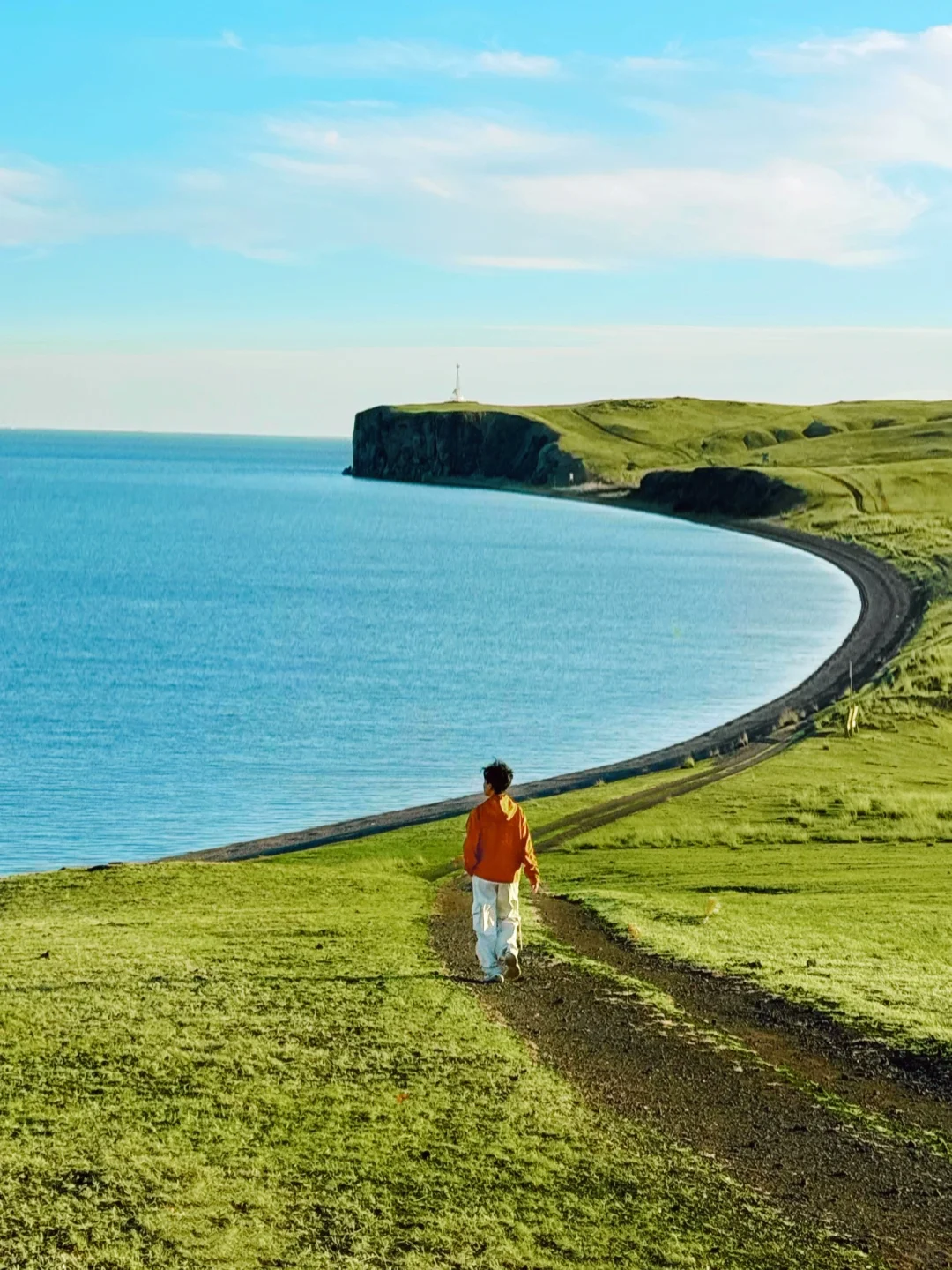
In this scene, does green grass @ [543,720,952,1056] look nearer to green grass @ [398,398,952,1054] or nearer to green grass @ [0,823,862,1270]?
green grass @ [398,398,952,1054]

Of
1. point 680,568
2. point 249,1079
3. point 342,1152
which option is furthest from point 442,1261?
point 680,568

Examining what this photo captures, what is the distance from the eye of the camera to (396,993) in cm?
1747

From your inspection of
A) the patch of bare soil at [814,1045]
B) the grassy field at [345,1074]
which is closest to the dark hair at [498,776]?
the grassy field at [345,1074]

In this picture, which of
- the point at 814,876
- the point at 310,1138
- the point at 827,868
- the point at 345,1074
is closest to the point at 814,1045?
the point at 345,1074

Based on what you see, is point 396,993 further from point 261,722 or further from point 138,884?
point 261,722

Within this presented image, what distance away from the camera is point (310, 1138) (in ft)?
41.3

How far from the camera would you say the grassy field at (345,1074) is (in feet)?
35.5

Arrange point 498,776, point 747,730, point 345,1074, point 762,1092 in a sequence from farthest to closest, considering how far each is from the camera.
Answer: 1. point 747,730
2. point 498,776
3. point 762,1092
4. point 345,1074

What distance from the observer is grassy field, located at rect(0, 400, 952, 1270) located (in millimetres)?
10812

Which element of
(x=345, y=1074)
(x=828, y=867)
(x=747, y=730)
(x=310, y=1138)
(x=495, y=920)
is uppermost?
(x=495, y=920)

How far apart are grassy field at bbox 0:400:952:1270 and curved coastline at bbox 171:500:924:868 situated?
13455 millimetres

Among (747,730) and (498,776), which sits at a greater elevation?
(498,776)

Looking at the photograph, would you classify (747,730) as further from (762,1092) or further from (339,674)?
(762,1092)

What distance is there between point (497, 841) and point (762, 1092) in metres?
4.28
